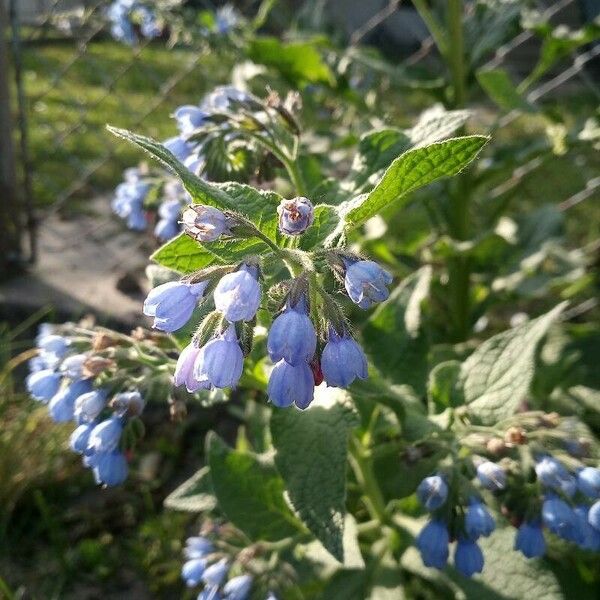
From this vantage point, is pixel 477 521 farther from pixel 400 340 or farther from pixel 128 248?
pixel 128 248

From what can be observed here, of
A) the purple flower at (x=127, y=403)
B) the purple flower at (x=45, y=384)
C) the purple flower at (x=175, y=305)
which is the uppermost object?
the purple flower at (x=45, y=384)

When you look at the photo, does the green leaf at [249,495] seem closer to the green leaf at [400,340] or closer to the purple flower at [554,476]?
the green leaf at [400,340]

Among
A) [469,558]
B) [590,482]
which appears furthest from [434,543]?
[590,482]

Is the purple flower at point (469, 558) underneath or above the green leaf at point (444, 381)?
underneath

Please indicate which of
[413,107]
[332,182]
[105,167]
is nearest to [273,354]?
[332,182]

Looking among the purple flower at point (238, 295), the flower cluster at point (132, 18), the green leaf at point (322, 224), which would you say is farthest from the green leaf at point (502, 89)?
the purple flower at point (238, 295)

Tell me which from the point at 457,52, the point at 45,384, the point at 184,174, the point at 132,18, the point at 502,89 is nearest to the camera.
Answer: the point at 184,174
